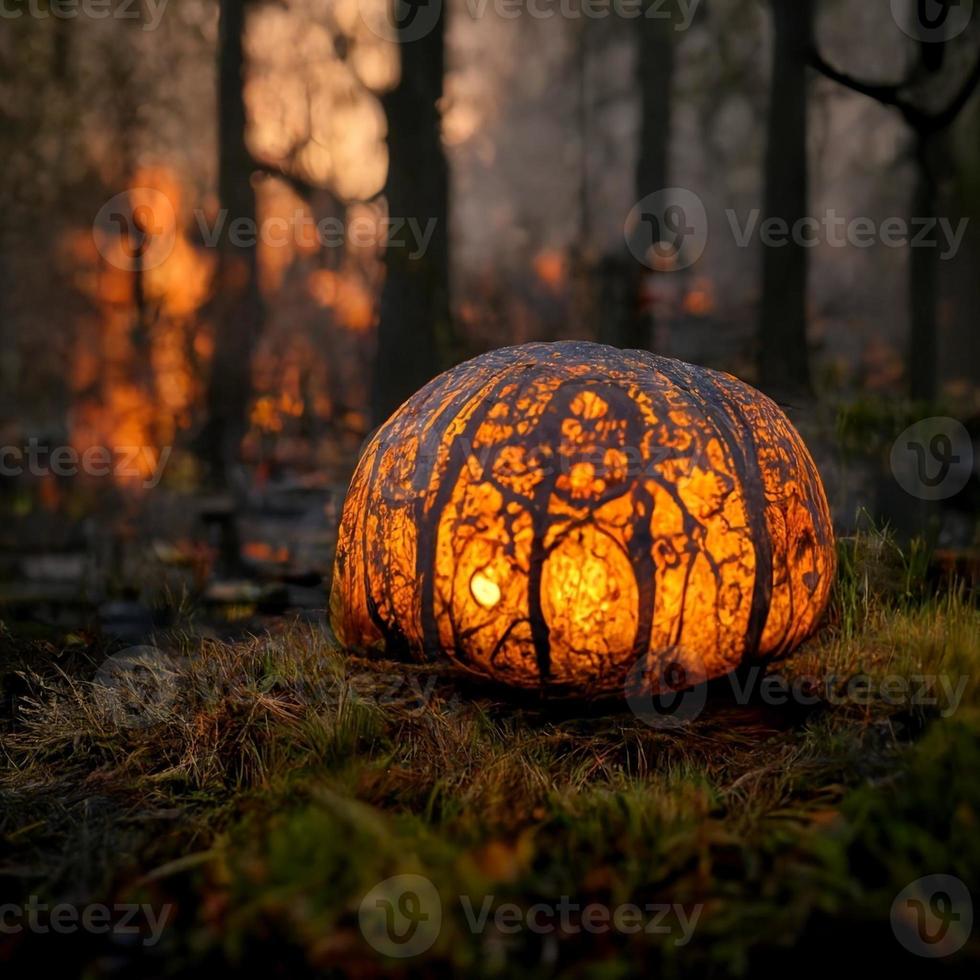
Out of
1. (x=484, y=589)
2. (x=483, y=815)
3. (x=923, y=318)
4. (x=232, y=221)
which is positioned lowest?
(x=483, y=815)

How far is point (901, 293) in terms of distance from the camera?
24609 millimetres

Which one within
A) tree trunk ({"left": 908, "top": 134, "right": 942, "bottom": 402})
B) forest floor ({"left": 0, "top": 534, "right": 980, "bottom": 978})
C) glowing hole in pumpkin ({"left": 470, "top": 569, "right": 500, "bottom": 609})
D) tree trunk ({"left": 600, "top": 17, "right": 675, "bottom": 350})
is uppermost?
tree trunk ({"left": 600, "top": 17, "right": 675, "bottom": 350})

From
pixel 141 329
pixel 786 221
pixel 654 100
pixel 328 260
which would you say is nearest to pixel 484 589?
pixel 786 221

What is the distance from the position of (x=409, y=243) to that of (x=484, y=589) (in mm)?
5526

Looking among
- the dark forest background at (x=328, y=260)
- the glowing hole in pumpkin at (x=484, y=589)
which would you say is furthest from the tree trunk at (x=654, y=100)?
the glowing hole in pumpkin at (x=484, y=589)

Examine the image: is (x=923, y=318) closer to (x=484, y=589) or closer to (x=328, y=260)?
(x=484, y=589)

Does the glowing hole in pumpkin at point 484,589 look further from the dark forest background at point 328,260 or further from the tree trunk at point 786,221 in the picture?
the tree trunk at point 786,221

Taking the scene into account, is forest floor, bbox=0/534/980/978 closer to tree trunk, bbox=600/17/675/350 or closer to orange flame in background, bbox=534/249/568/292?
tree trunk, bbox=600/17/675/350

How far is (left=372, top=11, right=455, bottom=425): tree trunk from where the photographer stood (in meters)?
7.71

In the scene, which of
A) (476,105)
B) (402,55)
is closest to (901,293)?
(476,105)

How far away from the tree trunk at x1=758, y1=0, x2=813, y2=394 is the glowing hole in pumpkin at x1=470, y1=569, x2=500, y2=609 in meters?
6.46

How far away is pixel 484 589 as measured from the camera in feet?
9.32

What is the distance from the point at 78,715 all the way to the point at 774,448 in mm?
2463

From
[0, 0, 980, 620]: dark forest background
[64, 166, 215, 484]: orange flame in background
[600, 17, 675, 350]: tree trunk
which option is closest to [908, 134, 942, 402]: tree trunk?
[0, 0, 980, 620]: dark forest background
